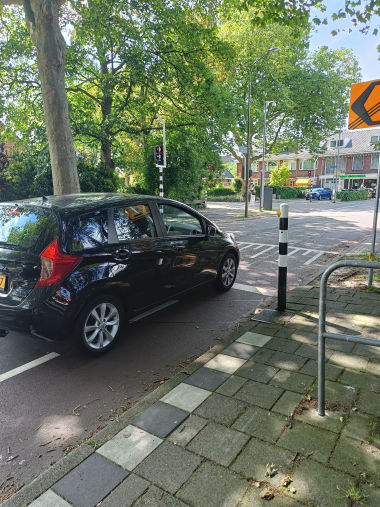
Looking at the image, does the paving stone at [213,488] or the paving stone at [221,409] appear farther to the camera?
the paving stone at [221,409]

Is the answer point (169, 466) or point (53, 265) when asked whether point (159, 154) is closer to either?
point (53, 265)

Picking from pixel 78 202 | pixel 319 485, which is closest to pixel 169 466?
pixel 319 485

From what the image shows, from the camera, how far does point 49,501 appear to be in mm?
1915

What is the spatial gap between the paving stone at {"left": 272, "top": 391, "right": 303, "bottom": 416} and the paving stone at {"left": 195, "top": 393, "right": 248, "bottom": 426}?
0.25m

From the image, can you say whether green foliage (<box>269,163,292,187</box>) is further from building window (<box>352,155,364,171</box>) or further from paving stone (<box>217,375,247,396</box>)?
paving stone (<box>217,375,247,396</box>)

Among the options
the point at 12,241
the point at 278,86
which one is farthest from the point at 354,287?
the point at 278,86

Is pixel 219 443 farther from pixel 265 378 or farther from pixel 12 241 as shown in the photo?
pixel 12 241

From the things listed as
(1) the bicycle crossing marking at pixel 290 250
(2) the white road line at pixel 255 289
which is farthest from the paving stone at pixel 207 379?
(1) the bicycle crossing marking at pixel 290 250

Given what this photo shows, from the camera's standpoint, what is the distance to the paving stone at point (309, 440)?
2.19 metres

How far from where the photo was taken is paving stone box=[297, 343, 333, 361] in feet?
11.4

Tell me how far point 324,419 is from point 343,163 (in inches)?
2540

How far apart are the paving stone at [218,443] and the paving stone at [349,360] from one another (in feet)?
4.64

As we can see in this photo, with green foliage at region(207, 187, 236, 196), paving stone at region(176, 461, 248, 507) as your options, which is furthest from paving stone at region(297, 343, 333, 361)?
green foliage at region(207, 187, 236, 196)

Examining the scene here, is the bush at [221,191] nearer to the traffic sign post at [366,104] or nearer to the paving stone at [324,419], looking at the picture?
the traffic sign post at [366,104]
